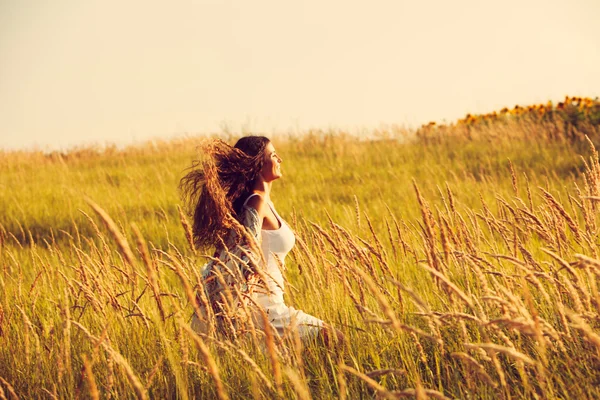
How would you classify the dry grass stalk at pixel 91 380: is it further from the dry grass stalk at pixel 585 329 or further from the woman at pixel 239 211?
the woman at pixel 239 211

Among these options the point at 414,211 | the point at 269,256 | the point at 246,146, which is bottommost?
the point at 414,211

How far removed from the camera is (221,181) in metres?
3.26

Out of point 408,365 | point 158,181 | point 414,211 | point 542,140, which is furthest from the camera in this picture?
point 542,140

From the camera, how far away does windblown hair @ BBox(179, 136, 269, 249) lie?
3070mm

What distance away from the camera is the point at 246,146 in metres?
3.30

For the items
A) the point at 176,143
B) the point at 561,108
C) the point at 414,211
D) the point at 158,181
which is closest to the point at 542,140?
the point at 561,108

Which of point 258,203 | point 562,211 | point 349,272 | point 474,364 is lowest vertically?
point 349,272

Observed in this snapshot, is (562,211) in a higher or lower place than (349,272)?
higher

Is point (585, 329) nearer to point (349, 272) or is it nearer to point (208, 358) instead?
point (208, 358)

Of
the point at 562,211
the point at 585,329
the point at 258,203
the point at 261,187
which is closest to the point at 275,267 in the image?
the point at 258,203

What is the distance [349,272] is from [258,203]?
0.67 meters

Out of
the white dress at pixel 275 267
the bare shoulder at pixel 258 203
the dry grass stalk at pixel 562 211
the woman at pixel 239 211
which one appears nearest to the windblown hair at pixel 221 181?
the woman at pixel 239 211

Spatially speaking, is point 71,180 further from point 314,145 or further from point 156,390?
point 156,390

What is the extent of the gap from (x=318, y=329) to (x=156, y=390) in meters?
0.81
